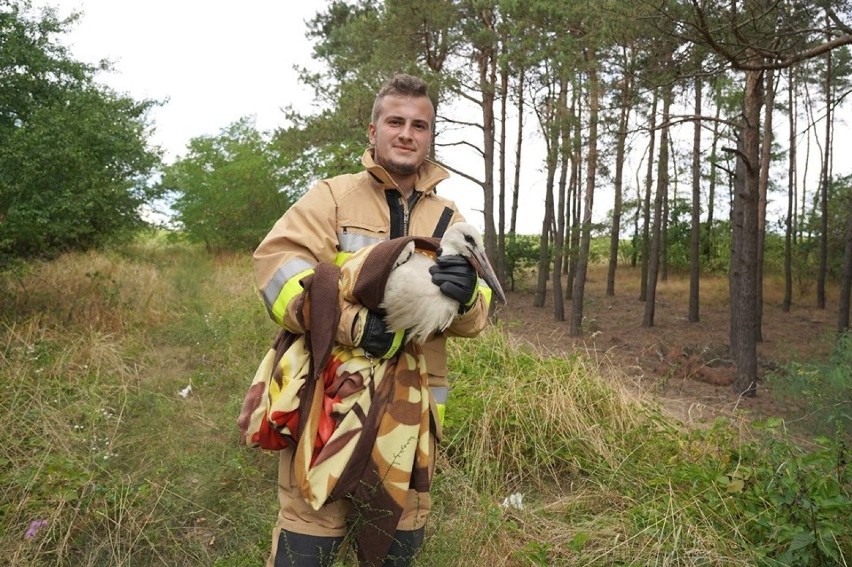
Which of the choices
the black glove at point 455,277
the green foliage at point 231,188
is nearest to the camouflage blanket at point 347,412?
the black glove at point 455,277

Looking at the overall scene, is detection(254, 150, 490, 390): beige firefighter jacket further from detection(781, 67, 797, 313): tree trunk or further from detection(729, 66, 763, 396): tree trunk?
detection(781, 67, 797, 313): tree trunk

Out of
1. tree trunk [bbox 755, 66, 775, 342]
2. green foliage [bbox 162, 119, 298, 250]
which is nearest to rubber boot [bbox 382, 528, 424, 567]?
→ tree trunk [bbox 755, 66, 775, 342]

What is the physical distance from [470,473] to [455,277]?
106 inches

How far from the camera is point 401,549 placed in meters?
2.23

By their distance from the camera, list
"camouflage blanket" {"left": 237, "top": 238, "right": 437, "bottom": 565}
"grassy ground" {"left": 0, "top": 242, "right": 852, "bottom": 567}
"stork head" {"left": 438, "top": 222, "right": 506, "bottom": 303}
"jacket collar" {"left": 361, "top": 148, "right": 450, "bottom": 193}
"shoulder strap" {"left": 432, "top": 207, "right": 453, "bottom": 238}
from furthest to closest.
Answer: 1. "grassy ground" {"left": 0, "top": 242, "right": 852, "bottom": 567}
2. "shoulder strap" {"left": 432, "top": 207, "right": 453, "bottom": 238}
3. "jacket collar" {"left": 361, "top": 148, "right": 450, "bottom": 193}
4. "stork head" {"left": 438, "top": 222, "right": 506, "bottom": 303}
5. "camouflage blanket" {"left": 237, "top": 238, "right": 437, "bottom": 565}

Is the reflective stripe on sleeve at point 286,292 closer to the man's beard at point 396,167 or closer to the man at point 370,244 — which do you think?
the man at point 370,244

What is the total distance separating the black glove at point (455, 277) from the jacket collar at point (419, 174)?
443mm

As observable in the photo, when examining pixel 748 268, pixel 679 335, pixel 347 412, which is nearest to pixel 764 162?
pixel 679 335

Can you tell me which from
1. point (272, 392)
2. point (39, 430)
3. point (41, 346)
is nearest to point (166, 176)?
point (41, 346)

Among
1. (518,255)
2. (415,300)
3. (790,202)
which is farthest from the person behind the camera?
(518,255)

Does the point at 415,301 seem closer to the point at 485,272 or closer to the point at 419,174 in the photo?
the point at 485,272

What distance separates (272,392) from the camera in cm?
207

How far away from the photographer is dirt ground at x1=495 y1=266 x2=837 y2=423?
9.45m

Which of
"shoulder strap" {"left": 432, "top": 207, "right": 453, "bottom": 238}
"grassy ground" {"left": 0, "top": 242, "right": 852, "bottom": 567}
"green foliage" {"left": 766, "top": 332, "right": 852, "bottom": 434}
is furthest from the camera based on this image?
"green foliage" {"left": 766, "top": 332, "right": 852, "bottom": 434}
